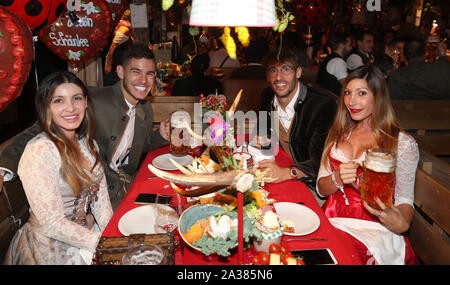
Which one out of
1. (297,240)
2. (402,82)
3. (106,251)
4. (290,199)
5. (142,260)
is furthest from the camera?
(402,82)

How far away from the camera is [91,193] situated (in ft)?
6.61

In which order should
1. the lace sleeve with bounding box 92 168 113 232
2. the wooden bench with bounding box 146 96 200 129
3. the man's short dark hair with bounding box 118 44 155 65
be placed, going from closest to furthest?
the lace sleeve with bounding box 92 168 113 232 → the man's short dark hair with bounding box 118 44 155 65 → the wooden bench with bounding box 146 96 200 129

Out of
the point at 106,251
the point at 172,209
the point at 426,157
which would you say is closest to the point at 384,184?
the point at 426,157

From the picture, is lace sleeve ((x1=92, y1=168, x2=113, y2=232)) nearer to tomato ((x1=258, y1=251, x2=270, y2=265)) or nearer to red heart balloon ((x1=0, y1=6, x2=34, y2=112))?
red heart balloon ((x1=0, y1=6, x2=34, y2=112))

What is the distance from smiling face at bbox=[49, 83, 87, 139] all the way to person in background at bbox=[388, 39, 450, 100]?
4.29 metres

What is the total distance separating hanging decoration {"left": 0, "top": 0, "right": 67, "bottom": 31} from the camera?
1798 mm

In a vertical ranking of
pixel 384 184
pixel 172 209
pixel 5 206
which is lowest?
pixel 5 206

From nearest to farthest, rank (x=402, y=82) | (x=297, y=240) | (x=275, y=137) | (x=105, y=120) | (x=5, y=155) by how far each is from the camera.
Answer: (x=297, y=240)
(x=5, y=155)
(x=105, y=120)
(x=275, y=137)
(x=402, y=82)

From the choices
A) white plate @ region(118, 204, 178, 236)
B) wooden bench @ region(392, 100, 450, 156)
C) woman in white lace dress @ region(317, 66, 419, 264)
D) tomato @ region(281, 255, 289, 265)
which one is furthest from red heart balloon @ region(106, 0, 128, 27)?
wooden bench @ region(392, 100, 450, 156)

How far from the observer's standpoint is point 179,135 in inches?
100

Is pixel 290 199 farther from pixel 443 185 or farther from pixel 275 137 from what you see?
pixel 275 137

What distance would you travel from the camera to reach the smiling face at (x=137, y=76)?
271 centimetres

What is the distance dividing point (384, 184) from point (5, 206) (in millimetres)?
1948

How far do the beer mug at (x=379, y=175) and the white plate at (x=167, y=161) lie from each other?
124cm
